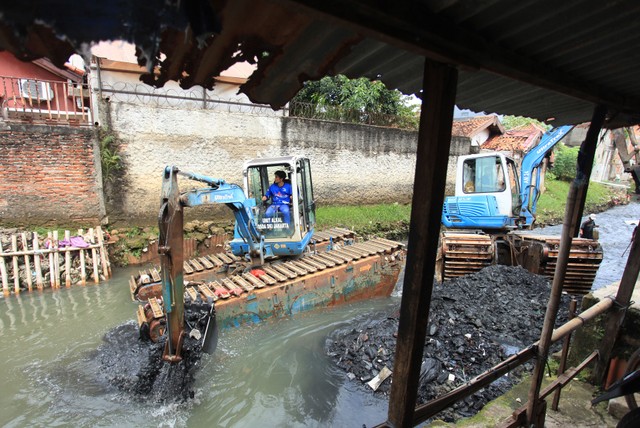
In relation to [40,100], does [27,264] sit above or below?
below

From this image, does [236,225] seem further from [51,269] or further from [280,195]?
[51,269]

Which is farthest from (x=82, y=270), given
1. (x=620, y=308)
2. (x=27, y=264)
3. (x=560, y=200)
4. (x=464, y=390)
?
(x=560, y=200)

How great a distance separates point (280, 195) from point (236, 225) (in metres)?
0.99

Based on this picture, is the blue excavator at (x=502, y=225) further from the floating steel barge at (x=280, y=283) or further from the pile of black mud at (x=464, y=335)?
the floating steel barge at (x=280, y=283)

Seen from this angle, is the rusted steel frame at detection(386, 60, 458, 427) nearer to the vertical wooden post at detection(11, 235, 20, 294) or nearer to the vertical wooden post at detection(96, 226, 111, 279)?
the vertical wooden post at detection(96, 226, 111, 279)

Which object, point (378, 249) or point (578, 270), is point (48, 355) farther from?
point (578, 270)

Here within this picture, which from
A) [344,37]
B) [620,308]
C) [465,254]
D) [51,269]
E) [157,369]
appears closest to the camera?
[344,37]

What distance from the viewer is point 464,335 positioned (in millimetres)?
5043

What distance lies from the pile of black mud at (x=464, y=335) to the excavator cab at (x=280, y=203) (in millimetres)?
1959

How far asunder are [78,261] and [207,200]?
4.86 metres

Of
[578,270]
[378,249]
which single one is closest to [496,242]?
[578,270]

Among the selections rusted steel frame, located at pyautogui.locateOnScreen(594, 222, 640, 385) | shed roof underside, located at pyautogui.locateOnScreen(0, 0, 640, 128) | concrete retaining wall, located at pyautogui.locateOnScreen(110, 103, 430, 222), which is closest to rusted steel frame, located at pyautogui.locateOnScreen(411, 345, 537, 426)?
rusted steel frame, located at pyautogui.locateOnScreen(594, 222, 640, 385)

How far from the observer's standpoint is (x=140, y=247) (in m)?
8.85

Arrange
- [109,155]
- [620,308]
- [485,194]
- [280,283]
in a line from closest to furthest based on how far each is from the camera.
A: [620,308] < [280,283] < [485,194] < [109,155]
